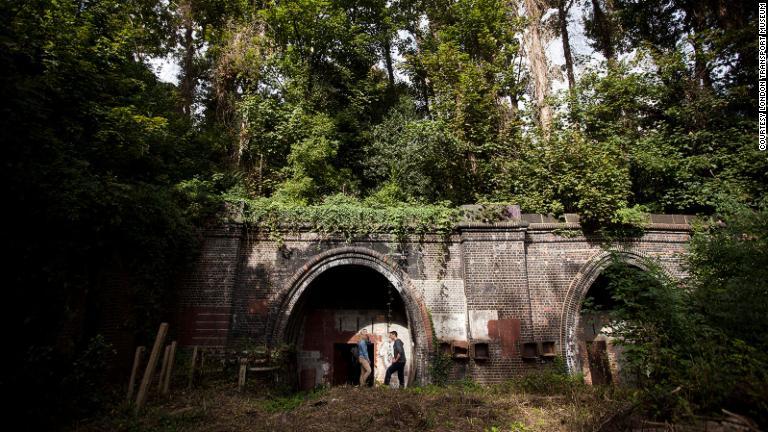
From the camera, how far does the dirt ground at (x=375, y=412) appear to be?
6.03 m

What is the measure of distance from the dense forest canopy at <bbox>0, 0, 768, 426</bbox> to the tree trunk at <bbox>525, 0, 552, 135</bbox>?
0.08 m

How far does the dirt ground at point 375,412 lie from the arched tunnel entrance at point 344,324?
3.61m

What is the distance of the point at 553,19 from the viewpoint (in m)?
19.0

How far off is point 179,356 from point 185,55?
1419 centimetres

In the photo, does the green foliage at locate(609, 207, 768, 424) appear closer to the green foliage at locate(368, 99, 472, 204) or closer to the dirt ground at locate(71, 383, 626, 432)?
the dirt ground at locate(71, 383, 626, 432)

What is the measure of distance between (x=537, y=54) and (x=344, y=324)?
1321 centimetres

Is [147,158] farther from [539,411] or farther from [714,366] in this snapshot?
[714,366]

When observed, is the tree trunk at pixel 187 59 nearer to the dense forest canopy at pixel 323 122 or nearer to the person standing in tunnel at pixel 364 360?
the dense forest canopy at pixel 323 122

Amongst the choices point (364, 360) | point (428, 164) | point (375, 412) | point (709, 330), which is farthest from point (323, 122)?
point (709, 330)

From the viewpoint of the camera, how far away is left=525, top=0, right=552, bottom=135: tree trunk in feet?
53.6

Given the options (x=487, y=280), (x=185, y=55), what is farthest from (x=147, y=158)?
(x=487, y=280)

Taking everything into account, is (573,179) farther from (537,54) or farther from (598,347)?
(537,54)

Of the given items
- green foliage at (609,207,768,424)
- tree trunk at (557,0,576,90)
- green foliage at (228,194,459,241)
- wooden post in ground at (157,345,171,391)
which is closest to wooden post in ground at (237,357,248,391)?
wooden post in ground at (157,345,171,391)

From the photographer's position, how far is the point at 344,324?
1205cm
